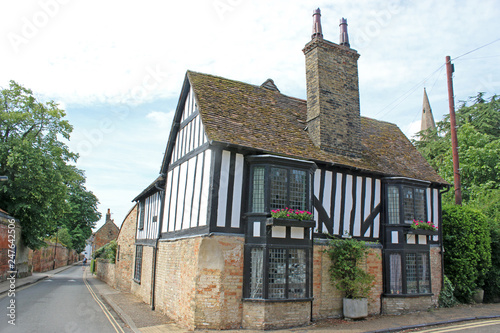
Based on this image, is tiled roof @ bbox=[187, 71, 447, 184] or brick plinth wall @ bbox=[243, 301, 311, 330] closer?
brick plinth wall @ bbox=[243, 301, 311, 330]

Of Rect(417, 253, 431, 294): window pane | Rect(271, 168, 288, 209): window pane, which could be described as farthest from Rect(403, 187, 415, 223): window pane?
Rect(271, 168, 288, 209): window pane

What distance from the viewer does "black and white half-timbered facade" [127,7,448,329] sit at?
9.70m

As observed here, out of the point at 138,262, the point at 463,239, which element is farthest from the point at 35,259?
the point at 463,239

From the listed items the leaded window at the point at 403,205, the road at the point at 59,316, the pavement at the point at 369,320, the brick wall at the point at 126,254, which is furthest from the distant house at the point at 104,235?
the leaded window at the point at 403,205

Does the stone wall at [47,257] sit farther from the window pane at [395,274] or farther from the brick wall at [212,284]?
the window pane at [395,274]

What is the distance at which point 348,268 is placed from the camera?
35.3 ft

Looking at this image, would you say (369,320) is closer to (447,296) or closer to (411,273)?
(411,273)

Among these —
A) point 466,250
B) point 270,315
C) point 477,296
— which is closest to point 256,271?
point 270,315

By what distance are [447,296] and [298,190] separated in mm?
7577

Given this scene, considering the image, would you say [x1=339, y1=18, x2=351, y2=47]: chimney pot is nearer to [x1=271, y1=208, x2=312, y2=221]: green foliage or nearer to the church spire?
[x1=271, y1=208, x2=312, y2=221]: green foliage

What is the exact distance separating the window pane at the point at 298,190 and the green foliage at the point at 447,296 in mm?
6960

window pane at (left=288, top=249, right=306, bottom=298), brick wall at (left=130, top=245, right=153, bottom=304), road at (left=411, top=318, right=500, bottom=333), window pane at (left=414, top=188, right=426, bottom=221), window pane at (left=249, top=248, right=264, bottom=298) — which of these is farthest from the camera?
brick wall at (left=130, top=245, right=153, bottom=304)

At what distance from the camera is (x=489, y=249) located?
14.3 m

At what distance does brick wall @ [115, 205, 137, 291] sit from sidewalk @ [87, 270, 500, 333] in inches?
222
